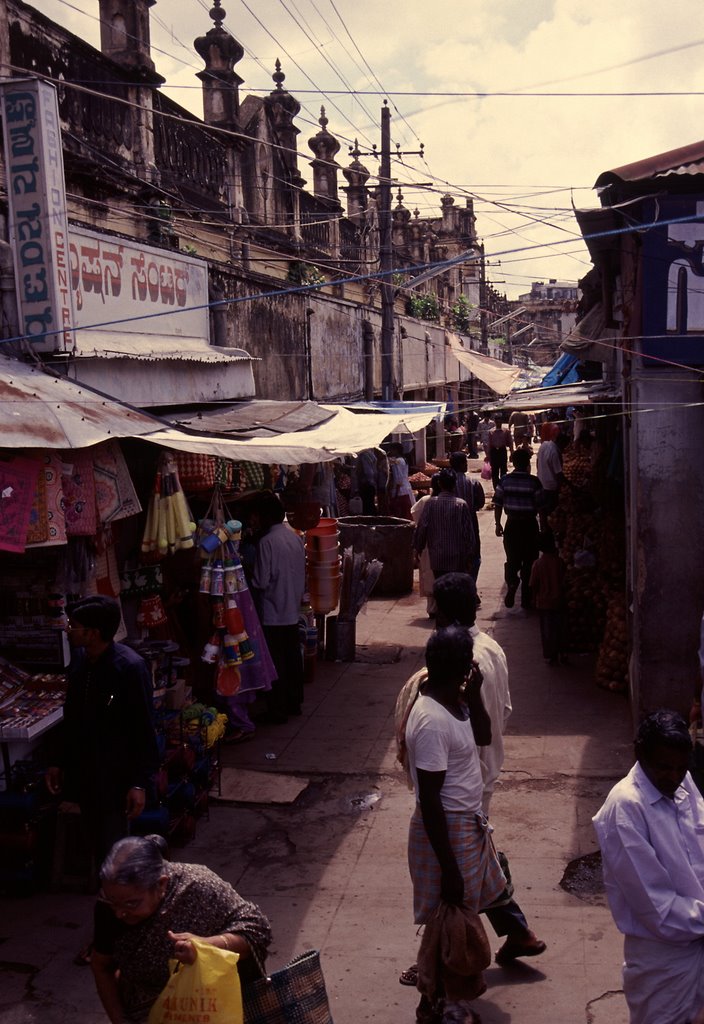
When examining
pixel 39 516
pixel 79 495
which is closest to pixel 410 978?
pixel 39 516

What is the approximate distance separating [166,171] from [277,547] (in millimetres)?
7818

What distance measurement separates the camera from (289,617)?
27.9 feet

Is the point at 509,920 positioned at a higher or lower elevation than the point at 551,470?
lower

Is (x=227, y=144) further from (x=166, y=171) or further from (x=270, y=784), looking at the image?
(x=270, y=784)

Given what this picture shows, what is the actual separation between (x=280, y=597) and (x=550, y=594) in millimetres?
2554

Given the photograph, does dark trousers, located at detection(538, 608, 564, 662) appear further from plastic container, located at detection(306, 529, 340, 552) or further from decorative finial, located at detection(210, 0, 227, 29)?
decorative finial, located at detection(210, 0, 227, 29)

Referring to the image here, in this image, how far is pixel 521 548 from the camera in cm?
1211

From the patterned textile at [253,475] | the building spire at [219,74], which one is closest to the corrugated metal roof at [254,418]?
the patterned textile at [253,475]

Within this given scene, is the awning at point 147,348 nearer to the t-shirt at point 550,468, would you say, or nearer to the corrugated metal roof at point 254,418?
the corrugated metal roof at point 254,418

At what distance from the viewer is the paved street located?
4609 mm

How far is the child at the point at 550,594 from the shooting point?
9.43 metres

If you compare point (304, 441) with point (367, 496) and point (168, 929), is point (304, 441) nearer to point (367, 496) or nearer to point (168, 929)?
point (168, 929)

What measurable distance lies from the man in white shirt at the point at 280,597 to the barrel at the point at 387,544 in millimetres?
4289

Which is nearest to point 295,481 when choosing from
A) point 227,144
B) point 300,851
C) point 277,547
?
point 277,547
